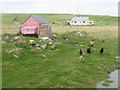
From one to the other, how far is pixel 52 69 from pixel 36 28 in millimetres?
32861

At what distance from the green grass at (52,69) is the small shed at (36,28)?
17193 mm

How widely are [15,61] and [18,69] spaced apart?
359cm

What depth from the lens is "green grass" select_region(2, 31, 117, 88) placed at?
2548cm

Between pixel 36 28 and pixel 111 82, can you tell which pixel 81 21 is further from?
pixel 111 82

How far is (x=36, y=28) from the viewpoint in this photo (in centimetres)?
6244

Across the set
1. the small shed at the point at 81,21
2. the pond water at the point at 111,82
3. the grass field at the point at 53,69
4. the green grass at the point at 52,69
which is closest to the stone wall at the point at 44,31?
the grass field at the point at 53,69

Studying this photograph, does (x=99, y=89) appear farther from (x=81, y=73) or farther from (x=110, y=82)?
(x=81, y=73)

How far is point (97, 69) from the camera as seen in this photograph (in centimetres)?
3381

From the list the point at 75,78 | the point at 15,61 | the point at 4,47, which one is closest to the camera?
the point at 75,78

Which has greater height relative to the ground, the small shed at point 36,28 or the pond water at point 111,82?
the small shed at point 36,28

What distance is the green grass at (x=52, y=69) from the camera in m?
25.5

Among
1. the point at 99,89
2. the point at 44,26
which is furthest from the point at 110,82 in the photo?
the point at 44,26

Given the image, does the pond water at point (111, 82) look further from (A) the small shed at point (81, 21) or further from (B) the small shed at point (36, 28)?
(A) the small shed at point (81, 21)

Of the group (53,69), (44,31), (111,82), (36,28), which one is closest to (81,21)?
(36,28)
